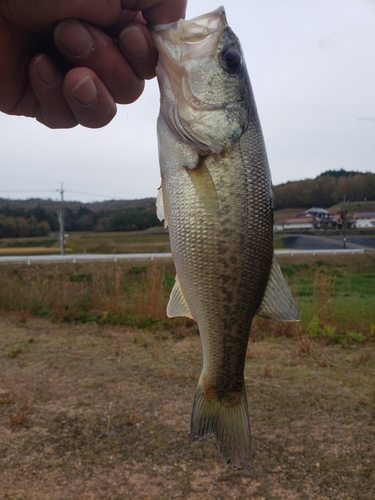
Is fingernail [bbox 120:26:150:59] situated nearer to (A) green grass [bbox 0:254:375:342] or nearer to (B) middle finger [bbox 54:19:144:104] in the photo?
(B) middle finger [bbox 54:19:144:104]

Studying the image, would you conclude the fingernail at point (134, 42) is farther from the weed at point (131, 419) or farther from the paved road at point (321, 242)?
the paved road at point (321, 242)

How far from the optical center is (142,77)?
7.43ft

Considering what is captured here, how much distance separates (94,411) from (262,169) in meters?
4.46

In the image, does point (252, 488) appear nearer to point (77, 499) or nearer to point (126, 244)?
point (77, 499)

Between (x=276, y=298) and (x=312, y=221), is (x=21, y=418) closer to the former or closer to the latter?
(x=276, y=298)

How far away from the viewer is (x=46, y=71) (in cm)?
213

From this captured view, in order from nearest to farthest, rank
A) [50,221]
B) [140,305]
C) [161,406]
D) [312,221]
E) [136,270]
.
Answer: [161,406]
[140,305]
[136,270]
[50,221]
[312,221]

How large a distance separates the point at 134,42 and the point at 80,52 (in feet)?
0.80

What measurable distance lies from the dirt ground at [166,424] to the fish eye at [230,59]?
11.3ft

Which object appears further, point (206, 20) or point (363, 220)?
point (363, 220)

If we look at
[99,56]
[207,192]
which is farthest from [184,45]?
[207,192]

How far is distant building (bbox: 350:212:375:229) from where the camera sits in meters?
44.7

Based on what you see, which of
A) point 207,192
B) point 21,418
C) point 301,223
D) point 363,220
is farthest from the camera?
point 301,223

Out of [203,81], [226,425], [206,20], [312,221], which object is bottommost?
[226,425]
